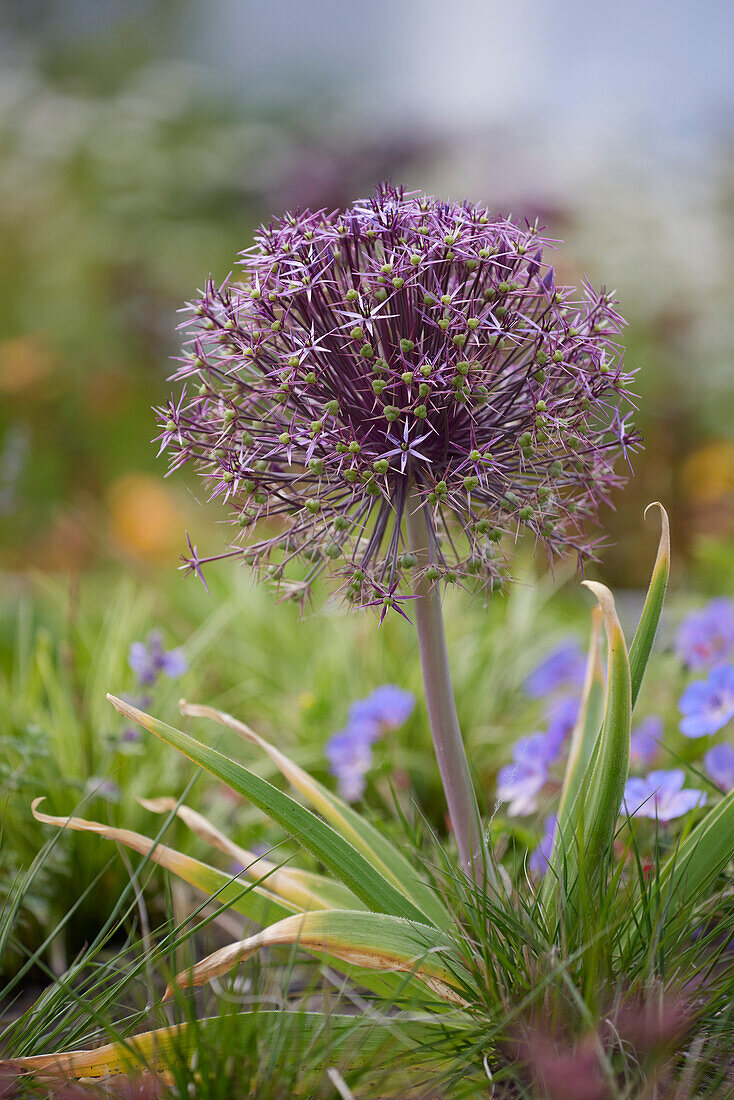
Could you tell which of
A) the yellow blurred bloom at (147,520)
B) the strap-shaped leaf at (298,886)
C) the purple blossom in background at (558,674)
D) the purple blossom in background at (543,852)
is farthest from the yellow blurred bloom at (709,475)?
the strap-shaped leaf at (298,886)

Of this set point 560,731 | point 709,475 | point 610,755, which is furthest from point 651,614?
point 709,475

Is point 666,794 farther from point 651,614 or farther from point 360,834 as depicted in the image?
point 360,834

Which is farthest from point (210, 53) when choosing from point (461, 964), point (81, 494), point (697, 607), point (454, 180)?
point (461, 964)

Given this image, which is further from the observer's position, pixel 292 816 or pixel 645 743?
pixel 645 743

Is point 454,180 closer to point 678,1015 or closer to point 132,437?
point 132,437

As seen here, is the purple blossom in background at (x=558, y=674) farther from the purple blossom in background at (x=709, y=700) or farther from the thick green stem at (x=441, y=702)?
the thick green stem at (x=441, y=702)

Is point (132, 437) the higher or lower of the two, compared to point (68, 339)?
lower
